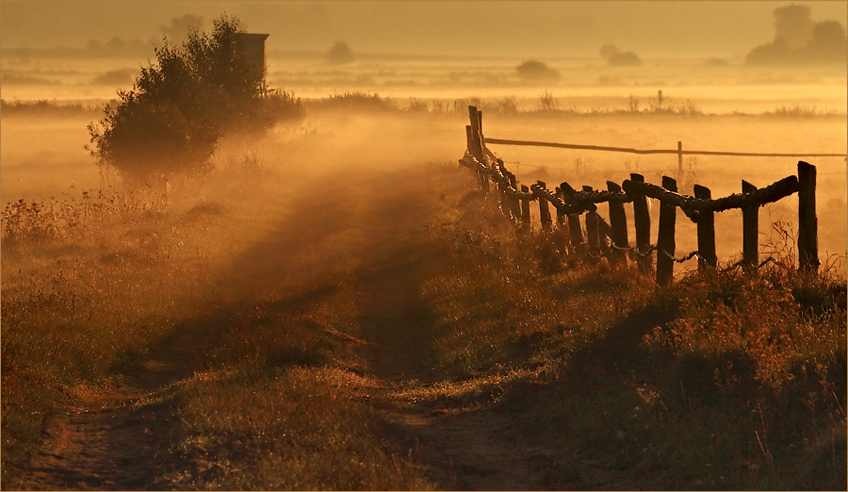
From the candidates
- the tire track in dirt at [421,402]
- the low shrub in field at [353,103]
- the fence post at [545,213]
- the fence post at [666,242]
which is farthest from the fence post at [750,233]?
the low shrub in field at [353,103]

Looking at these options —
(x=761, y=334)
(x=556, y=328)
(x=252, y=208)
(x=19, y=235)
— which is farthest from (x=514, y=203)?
(x=761, y=334)

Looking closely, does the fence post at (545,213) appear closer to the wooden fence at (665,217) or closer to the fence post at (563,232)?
the wooden fence at (665,217)

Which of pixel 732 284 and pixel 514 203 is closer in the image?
pixel 732 284

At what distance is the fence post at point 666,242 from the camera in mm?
10602

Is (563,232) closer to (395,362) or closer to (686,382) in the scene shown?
(395,362)

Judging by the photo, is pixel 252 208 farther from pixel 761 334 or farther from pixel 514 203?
pixel 761 334

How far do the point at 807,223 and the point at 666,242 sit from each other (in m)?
2.08

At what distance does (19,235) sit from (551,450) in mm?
15332

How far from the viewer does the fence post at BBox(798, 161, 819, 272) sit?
8.69 metres

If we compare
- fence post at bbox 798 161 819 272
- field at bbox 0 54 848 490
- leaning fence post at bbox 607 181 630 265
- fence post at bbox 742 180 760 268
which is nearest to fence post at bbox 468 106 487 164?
field at bbox 0 54 848 490

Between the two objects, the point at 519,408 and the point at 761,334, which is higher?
the point at 761,334

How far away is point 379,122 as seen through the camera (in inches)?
2287

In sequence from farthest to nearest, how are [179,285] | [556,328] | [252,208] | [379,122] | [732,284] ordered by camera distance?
[379,122], [252,208], [179,285], [556,328], [732,284]

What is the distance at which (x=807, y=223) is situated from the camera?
886 cm
